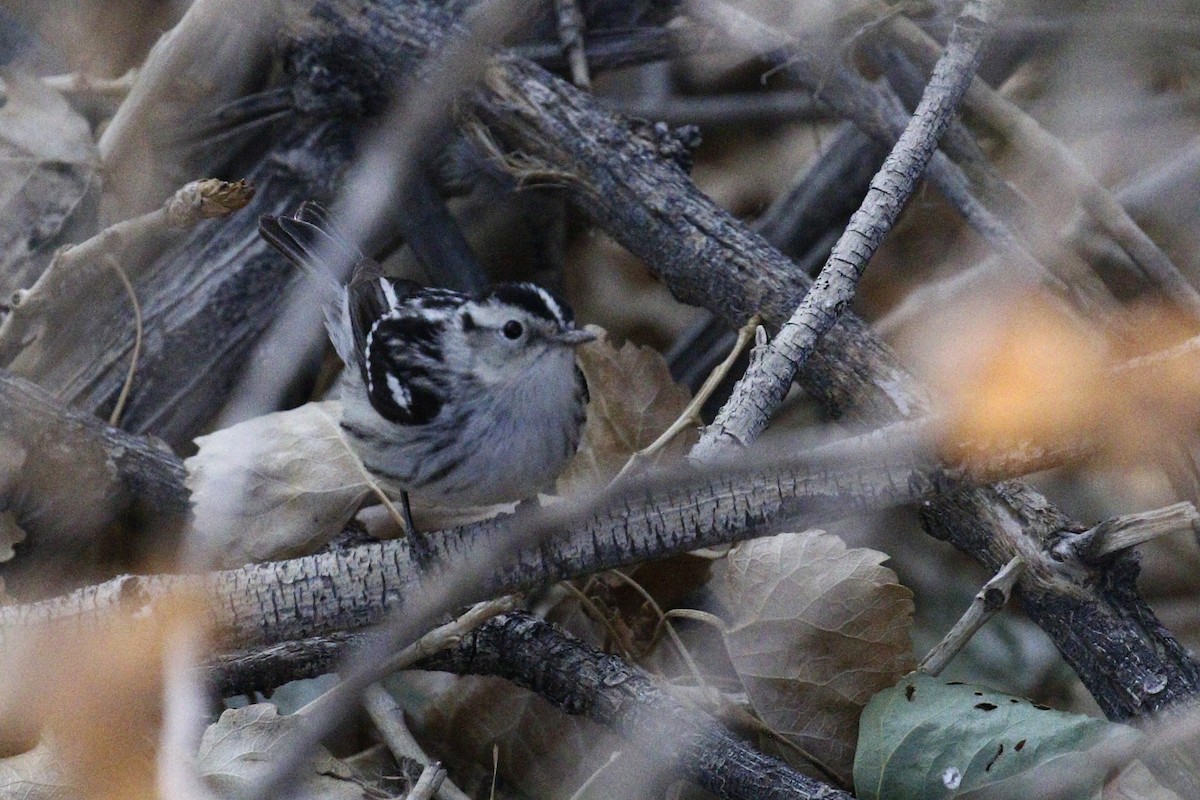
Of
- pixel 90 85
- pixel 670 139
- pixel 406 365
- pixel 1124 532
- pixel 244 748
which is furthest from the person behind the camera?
pixel 90 85

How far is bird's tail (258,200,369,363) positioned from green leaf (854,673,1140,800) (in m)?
1.25

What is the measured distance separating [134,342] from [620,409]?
1080 millimetres

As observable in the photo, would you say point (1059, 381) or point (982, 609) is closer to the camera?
point (1059, 381)

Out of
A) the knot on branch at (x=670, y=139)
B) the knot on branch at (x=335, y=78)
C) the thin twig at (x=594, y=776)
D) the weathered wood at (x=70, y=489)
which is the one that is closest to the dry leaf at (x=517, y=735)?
the thin twig at (x=594, y=776)

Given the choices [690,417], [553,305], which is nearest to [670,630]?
[690,417]

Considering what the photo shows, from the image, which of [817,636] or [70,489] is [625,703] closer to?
[817,636]

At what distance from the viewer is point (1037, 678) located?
7.89 ft

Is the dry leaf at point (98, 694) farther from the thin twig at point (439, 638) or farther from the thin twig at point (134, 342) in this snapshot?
the thin twig at point (134, 342)

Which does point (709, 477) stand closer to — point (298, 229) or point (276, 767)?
point (276, 767)

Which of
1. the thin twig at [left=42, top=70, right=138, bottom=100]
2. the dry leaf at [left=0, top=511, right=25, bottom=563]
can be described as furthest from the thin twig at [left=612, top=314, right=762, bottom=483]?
the thin twig at [left=42, top=70, right=138, bottom=100]

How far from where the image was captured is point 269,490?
7.34 feet

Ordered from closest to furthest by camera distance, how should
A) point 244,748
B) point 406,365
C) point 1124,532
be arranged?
point 1124,532 → point 244,748 → point 406,365

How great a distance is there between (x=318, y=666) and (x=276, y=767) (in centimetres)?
29

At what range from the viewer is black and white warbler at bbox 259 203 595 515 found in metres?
2.09
